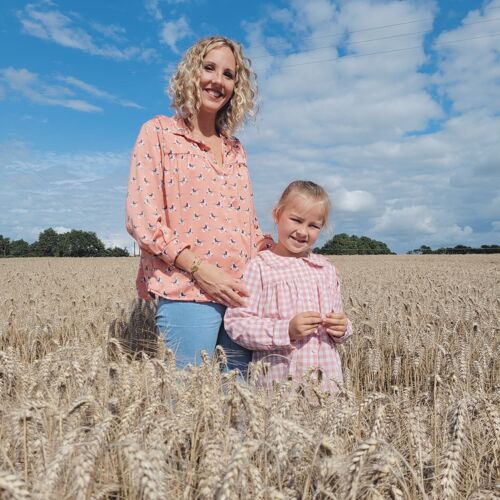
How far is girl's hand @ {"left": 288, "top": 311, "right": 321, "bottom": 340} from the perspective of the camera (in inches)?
106

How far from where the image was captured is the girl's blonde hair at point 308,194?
114 inches

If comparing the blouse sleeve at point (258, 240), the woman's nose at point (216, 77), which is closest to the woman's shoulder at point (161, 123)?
the woman's nose at point (216, 77)

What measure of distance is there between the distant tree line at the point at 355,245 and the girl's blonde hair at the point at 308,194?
67924 mm

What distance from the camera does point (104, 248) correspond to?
76812mm

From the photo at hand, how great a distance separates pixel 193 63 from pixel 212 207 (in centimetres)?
95

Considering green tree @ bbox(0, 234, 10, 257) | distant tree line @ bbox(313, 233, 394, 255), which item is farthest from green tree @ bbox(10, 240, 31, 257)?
distant tree line @ bbox(313, 233, 394, 255)

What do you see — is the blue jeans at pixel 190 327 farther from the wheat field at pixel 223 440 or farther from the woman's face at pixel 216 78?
the woman's face at pixel 216 78

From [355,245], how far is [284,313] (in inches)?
2954

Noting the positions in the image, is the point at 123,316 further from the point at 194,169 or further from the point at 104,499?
the point at 104,499

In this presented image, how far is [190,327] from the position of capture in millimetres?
3012

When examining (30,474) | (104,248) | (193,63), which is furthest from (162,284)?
(104,248)

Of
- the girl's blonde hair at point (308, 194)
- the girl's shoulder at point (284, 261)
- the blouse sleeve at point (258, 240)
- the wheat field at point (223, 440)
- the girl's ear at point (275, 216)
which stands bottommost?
the wheat field at point (223, 440)

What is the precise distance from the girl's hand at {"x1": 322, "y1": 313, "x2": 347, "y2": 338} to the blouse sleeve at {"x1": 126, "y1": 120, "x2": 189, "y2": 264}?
0.97 metres

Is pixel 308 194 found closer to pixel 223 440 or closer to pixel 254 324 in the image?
pixel 254 324
